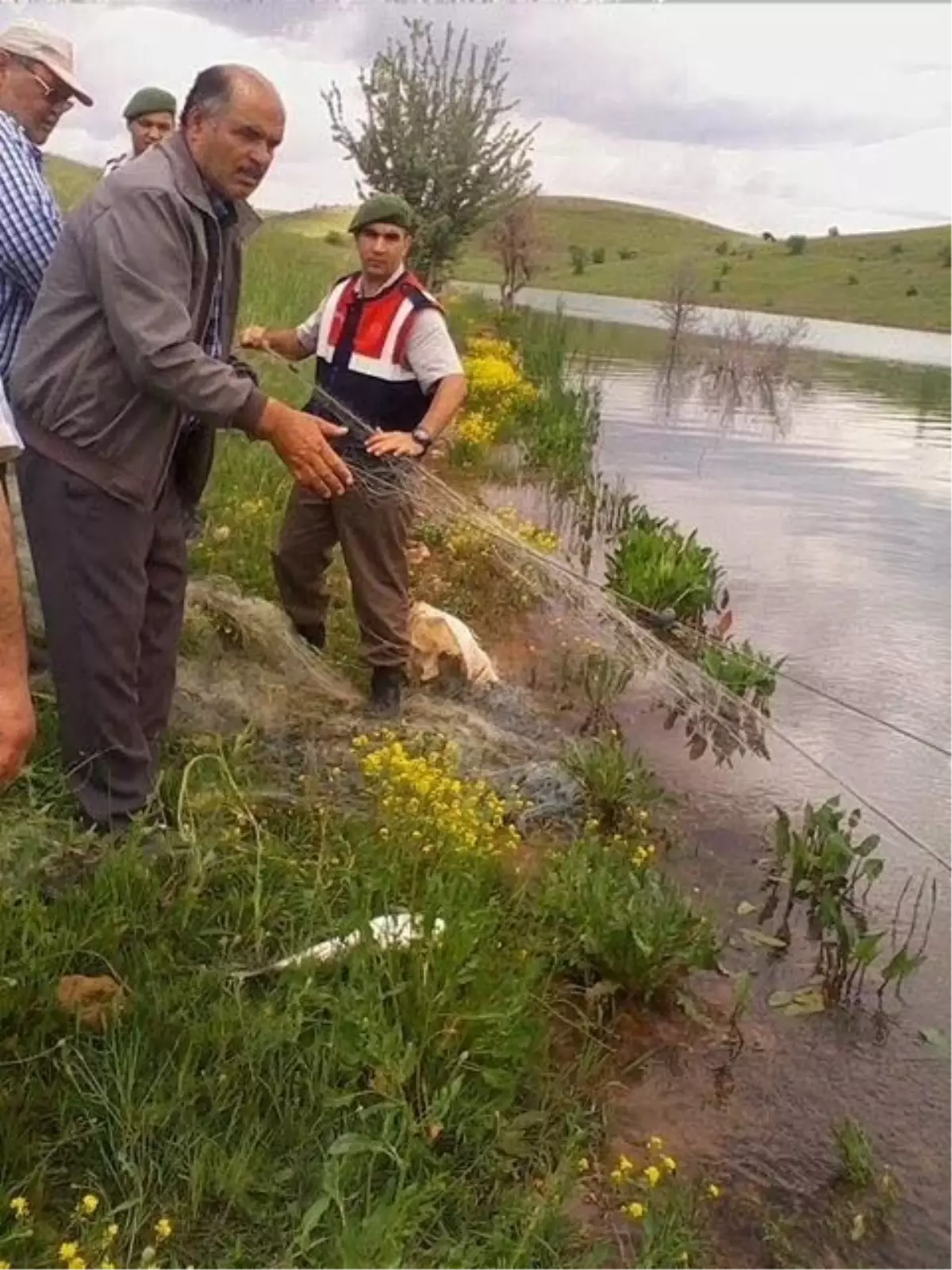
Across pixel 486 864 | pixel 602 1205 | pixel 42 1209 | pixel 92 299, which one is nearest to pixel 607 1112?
pixel 602 1205

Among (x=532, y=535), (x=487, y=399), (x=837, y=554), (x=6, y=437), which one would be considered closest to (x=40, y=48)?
(x=6, y=437)

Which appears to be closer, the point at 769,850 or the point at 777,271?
the point at 769,850

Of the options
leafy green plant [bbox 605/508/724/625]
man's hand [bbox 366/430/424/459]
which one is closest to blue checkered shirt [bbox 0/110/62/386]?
man's hand [bbox 366/430/424/459]

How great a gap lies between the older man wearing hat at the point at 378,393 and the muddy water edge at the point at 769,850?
142 centimetres

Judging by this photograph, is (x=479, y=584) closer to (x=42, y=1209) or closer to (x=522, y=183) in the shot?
(x=42, y=1209)

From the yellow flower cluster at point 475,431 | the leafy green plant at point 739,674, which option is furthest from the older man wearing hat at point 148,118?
the yellow flower cluster at point 475,431

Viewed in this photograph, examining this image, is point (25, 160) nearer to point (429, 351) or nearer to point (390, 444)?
point (390, 444)

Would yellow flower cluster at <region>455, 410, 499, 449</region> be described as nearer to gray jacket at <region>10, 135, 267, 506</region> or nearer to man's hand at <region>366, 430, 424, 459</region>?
man's hand at <region>366, 430, 424, 459</region>

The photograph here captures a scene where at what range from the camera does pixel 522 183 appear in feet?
67.3

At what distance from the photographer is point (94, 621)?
360 cm

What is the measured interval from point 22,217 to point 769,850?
3588 mm

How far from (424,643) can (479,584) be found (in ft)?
5.98

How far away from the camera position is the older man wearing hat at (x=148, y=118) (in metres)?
5.56

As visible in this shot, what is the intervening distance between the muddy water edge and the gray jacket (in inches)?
85.8
